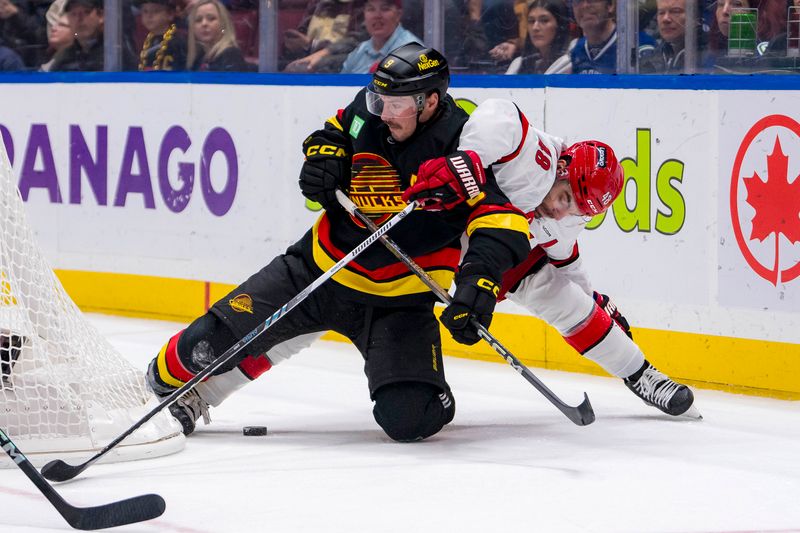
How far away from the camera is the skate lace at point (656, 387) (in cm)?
394

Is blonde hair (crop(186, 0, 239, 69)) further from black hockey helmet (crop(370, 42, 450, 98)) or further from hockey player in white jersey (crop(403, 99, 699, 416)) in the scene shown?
black hockey helmet (crop(370, 42, 450, 98))

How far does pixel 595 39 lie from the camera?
4.81 m

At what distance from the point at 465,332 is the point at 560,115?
1.57 meters

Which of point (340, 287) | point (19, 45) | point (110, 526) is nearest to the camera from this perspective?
point (110, 526)

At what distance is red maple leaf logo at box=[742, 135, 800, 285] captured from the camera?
4188 millimetres

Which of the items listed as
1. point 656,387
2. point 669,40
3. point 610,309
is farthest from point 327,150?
point 669,40

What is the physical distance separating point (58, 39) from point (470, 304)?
11.4 ft

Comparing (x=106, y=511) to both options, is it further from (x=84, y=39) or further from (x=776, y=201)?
(x=84, y=39)

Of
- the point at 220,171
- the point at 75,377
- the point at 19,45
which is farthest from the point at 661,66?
the point at 19,45

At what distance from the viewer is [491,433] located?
3.79 meters

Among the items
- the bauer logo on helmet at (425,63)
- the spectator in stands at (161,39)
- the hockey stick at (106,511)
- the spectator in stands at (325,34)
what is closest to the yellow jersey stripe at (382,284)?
the bauer logo on helmet at (425,63)

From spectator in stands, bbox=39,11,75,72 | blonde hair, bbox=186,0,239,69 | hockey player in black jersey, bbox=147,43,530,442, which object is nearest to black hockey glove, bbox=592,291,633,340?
hockey player in black jersey, bbox=147,43,530,442

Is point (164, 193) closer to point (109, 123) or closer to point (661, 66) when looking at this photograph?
point (109, 123)

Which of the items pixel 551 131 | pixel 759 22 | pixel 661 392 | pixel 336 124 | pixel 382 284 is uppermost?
pixel 759 22
